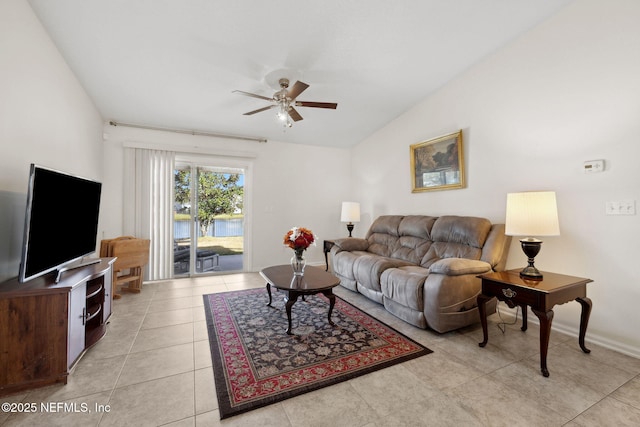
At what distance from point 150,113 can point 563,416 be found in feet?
16.6

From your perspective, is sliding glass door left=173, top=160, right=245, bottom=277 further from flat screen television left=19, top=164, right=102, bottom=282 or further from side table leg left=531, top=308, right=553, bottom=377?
side table leg left=531, top=308, right=553, bottom=377

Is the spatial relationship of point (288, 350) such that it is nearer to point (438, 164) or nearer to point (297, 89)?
point (297, 89)

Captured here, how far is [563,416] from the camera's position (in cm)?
143

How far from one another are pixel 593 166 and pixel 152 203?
17.3 feet

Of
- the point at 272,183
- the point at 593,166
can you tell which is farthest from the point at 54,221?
the point at 593,166

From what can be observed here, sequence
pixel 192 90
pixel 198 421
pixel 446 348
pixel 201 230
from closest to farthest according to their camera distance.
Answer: pixel 198 421 < pixel 446 348 < pixel 192 90 < pixel 201 230

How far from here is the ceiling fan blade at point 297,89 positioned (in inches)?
99.4

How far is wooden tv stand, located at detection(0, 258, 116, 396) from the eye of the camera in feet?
5.11

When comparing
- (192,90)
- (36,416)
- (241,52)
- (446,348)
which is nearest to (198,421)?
(36,416)

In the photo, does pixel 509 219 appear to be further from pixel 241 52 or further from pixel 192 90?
pixel 192 90

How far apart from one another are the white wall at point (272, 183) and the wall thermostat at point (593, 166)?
12.5 ft

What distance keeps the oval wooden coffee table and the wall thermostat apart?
7.84 feet

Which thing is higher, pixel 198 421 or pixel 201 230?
pixel 201 230

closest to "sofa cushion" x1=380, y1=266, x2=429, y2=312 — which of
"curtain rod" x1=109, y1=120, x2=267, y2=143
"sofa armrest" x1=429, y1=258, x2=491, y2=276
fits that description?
"sofa armrest" x1=429, y1=258, x2=491, y2=276
